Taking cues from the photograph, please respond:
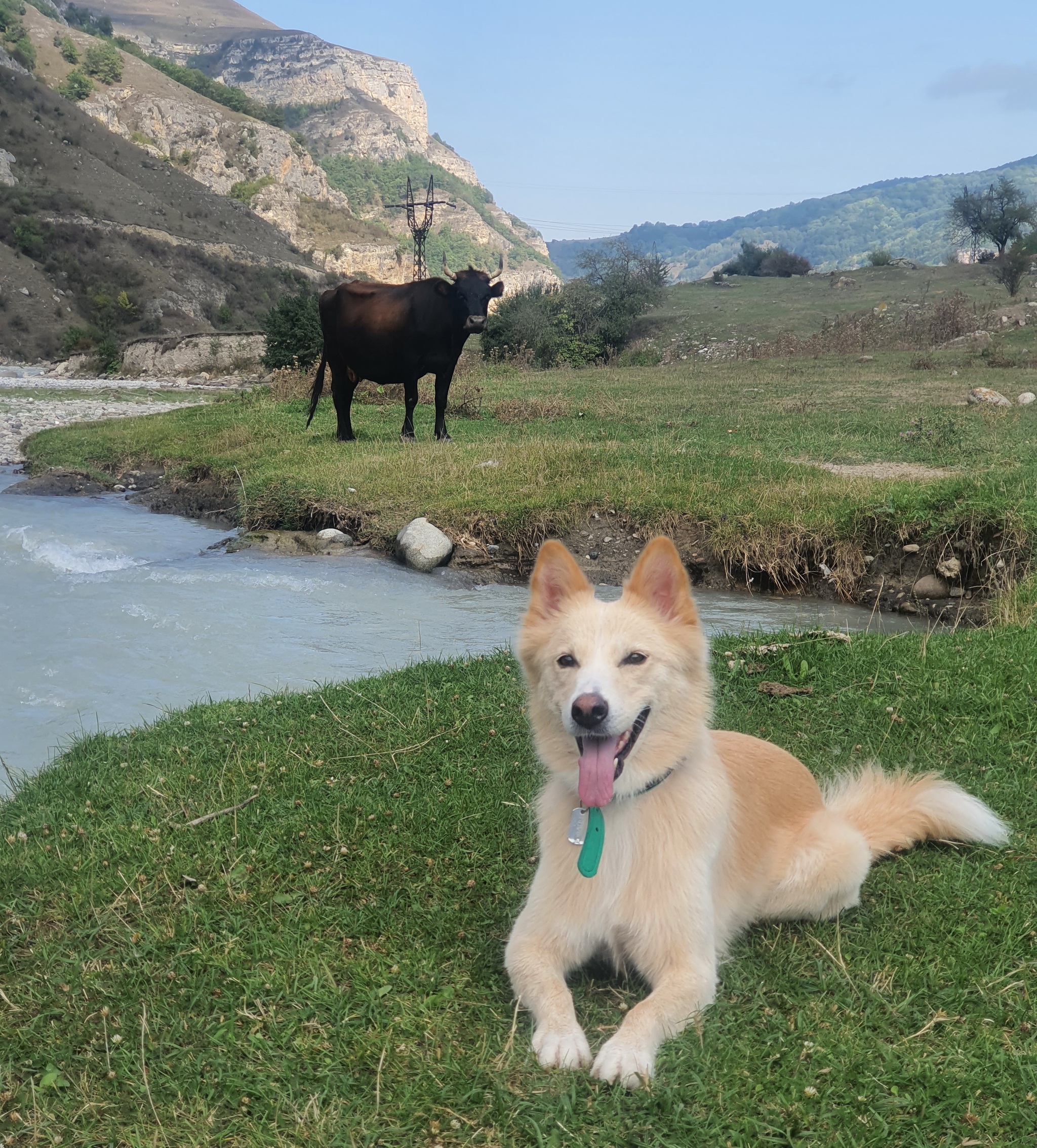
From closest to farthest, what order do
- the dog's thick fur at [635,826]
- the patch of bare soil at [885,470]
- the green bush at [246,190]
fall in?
the dog's thick fur at [635,826] < the patch of bare soil at [885,470] < the green bush at [246,190]

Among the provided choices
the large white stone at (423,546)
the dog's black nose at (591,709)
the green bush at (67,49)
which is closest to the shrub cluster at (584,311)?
the large white stone at (423,546)

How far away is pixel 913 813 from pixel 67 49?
16400cm

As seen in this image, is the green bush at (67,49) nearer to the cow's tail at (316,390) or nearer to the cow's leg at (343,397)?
the cow's tail at (316,390)

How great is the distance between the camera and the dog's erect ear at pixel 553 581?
3.07 metres

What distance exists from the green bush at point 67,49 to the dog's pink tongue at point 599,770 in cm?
16059

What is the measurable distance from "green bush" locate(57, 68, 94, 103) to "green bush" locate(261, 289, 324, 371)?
117757 mm

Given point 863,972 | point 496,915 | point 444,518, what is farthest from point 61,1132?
point 444,518

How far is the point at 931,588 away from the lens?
353 inches

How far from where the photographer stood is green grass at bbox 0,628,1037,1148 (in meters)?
2.64

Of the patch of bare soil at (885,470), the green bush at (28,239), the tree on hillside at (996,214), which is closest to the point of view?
the patch of bare soil at (885,470)

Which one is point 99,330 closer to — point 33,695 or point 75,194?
point 75,194

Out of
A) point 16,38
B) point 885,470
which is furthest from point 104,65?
point 885,470

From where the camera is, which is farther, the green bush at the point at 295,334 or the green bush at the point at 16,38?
the green bush at the point at 16,38

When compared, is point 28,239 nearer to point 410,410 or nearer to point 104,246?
point 104,246
